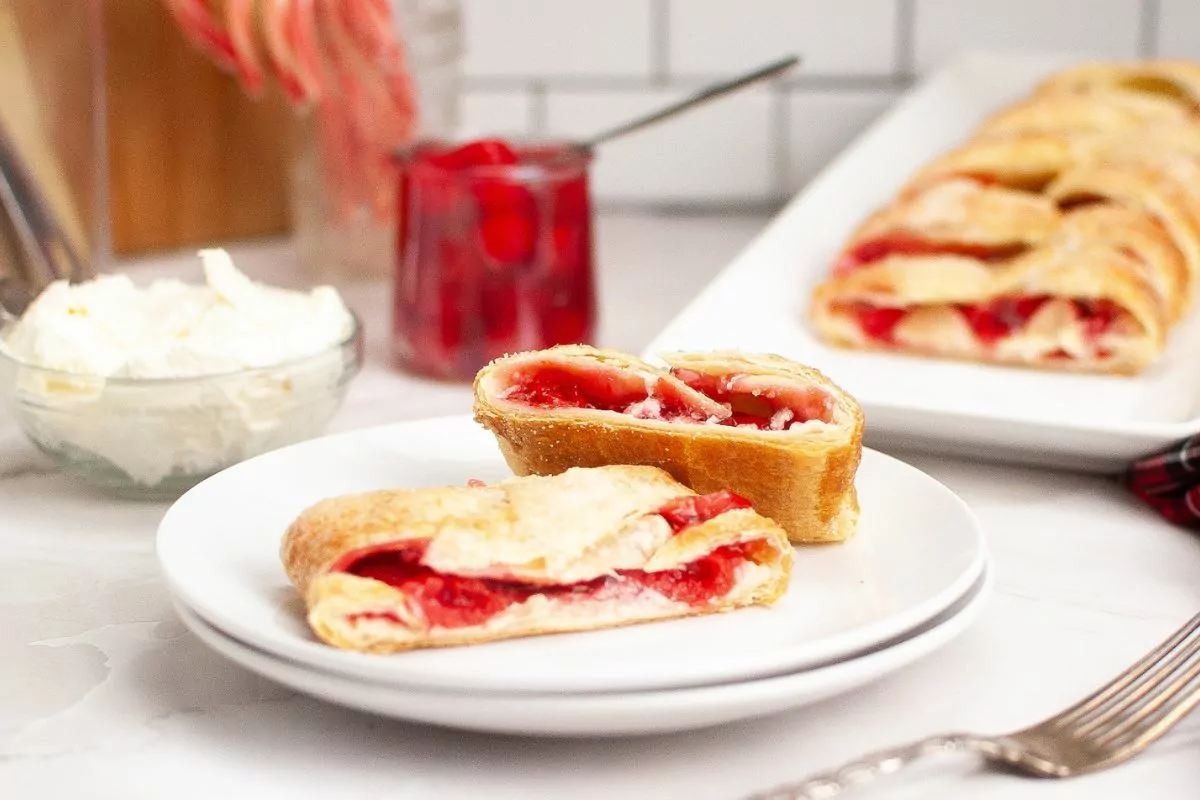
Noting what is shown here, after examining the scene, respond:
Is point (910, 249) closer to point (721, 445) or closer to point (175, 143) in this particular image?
point (721, 445)

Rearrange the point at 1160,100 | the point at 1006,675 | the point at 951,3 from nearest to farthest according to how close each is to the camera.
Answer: the point at 1006,675, the point at 1160,100, the point at 951,3

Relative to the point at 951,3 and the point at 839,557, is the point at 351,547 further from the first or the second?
the point at 951,3

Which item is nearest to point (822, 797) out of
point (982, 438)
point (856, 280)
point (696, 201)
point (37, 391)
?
point (982, 438)

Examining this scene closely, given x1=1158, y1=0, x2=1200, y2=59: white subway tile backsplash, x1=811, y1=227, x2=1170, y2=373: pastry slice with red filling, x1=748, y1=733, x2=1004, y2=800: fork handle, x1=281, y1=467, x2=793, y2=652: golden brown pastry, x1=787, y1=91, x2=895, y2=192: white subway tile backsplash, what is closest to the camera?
x1=748, y1=733, x2=1004, y2=800: fork handle

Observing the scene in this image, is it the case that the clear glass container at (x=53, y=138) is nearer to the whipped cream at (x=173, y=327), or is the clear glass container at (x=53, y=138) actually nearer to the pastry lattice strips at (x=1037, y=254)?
the whipped cream at (x=173, y=327)

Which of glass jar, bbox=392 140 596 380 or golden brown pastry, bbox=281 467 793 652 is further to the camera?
glass jar, bbox=392 140 596 380

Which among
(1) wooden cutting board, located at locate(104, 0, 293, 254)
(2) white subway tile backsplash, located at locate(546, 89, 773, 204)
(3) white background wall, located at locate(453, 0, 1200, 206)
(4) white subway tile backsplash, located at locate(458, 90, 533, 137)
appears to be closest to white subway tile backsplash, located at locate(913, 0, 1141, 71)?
(3) white background wall, located at locate(453, 0, 1200, 206)

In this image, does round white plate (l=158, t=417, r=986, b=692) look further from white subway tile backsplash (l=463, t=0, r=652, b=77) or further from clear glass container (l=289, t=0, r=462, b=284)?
white subway tile backsplash (l=463, t=0, r=652, b=77)
